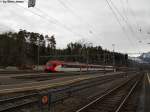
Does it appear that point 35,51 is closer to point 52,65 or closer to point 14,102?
point 52,65

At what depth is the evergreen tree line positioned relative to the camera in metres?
101

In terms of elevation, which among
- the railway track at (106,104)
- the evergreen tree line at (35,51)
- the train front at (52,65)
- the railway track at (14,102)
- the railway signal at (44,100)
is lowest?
the railway track at (106,104)

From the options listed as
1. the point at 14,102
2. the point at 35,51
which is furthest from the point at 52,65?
the point at 35,51

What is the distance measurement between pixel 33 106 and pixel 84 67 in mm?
71526

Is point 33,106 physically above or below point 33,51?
below

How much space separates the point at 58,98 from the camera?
18.4 meters

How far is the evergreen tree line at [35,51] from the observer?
10100 cm

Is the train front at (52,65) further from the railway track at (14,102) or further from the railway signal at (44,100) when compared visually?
the railway signal at (44,100)

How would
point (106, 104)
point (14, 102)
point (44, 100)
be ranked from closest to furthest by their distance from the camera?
point (44, 100) < point (14, 102) < point (106, 104)

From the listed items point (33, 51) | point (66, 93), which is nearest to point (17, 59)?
point (33, 51)

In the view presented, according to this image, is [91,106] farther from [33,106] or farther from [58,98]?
[33,106]

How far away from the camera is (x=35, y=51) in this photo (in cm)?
14800

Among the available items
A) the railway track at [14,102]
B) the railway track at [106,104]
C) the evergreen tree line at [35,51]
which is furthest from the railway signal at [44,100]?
the evergreen tree line at [35,51]

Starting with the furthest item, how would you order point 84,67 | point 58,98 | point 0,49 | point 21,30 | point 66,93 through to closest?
1. point 21,30
2. point 0,49
3. point 84,67
4. point 66,93
5. point 58,98
